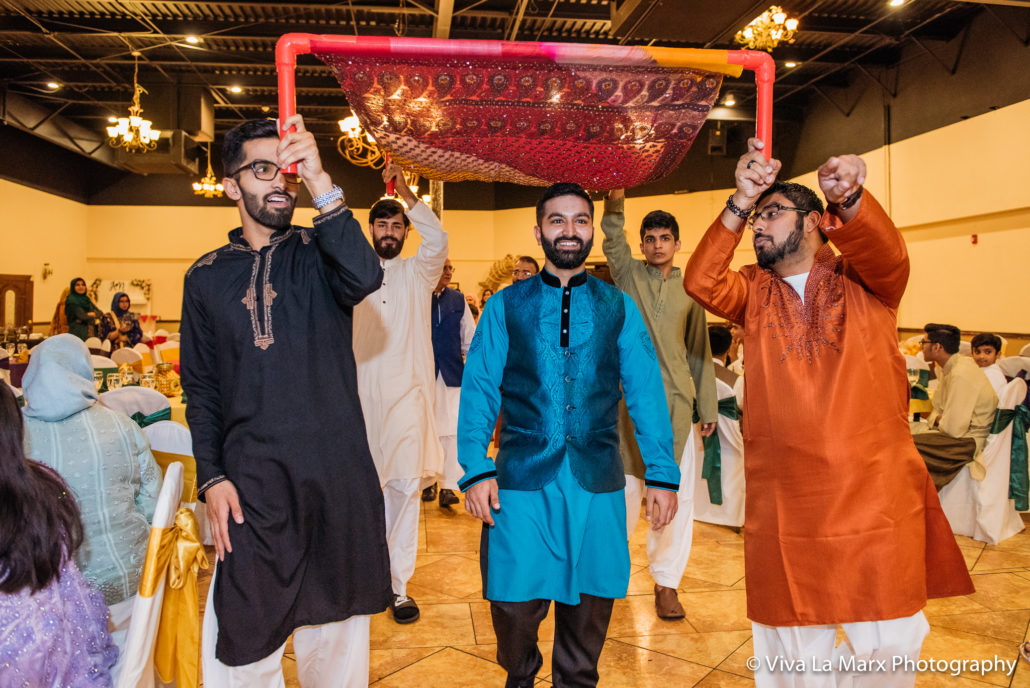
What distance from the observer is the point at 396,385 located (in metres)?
3.46

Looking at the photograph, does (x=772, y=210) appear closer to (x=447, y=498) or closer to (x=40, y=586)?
(x=40, y=586)

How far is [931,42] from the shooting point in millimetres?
10633

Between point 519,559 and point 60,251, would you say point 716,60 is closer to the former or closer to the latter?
point 519,559

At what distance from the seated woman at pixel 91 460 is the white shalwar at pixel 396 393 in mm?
1336

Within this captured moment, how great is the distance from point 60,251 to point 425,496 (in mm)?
14935

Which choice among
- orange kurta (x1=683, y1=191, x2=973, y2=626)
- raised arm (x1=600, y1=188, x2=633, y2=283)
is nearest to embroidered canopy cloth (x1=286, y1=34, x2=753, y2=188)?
orange kurta (x1=683, y1=191, x2=973, y2=626)

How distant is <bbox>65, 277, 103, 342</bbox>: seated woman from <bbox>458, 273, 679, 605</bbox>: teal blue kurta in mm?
8300

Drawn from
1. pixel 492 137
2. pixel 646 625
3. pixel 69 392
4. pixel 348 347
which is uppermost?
pixel 492 137

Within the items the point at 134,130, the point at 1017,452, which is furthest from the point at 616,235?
the point at 134,130

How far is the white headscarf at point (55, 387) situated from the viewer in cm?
209

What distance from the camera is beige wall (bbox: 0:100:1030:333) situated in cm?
946

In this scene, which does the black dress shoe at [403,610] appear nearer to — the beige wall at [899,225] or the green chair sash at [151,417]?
the green chair sash at [151,417]

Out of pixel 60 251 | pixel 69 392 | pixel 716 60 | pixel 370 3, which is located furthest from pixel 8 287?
pixel 716 60

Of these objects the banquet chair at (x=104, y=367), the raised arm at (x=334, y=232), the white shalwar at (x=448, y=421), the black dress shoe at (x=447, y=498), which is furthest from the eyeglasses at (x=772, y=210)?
the banquet chair at (x=104, y=367)
